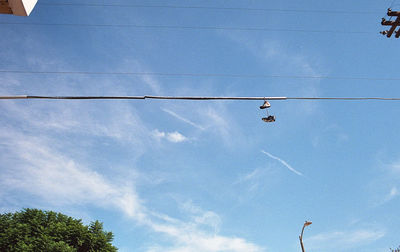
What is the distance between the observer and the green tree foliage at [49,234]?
94.8 ft

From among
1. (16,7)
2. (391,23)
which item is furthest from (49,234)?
(391,23)

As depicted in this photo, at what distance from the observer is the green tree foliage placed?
2891 cm

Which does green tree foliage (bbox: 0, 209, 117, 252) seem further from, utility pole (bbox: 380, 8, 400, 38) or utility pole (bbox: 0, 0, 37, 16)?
utility pole (bbox: 380, 8, 400, 38)

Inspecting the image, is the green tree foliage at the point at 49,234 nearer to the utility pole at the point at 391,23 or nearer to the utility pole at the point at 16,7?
the utility pole at the point at 16,7

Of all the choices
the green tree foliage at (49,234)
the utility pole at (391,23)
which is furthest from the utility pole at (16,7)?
the green tree foliage at (49,234)

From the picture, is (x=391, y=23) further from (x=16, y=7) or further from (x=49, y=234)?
(x=49, y=234)

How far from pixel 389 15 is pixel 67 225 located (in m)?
38.0

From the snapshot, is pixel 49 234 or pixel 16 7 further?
pixel 49 234

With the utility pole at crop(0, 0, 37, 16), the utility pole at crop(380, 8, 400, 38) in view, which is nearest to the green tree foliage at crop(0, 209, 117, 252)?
the utility pole at crop(0, 0, 37, 16)

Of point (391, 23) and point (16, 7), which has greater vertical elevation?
point (391, 23)

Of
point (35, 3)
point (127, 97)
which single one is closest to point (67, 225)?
point (35, 3)

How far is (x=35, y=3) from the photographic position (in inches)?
380

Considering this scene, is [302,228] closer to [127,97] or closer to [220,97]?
[220,97]

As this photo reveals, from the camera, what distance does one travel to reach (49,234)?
31.3 metres
